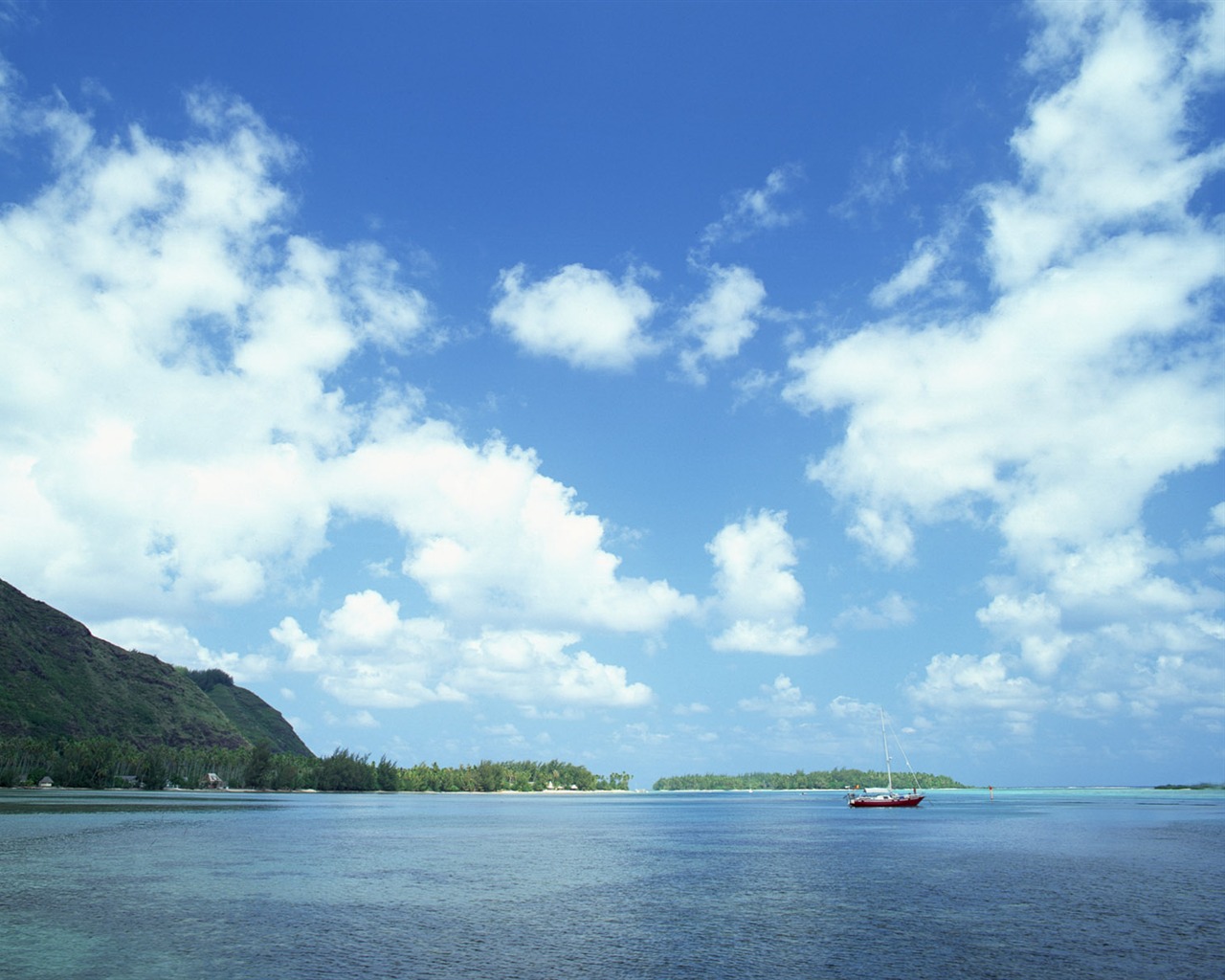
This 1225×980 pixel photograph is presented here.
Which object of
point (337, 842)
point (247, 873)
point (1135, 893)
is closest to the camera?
point (1135, 893)

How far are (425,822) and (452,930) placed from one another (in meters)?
138

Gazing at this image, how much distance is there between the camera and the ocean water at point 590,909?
44812 millimetres

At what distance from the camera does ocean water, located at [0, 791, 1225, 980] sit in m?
44.8

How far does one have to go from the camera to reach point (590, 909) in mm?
63562

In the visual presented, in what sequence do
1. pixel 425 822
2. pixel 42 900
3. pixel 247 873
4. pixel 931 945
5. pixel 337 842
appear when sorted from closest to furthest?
1. pixel 931 945
2. pixel 42 900
3. pixel 247 873
4. pixel 337 842
5. pixel 425 822

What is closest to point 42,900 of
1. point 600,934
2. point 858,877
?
point 600,934

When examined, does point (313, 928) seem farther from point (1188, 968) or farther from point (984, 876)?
point (984, 876)

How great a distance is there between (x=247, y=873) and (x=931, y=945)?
5936 cm

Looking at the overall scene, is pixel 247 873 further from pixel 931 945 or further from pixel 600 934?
pixel 931 945

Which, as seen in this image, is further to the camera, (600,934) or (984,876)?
→ (984,876)

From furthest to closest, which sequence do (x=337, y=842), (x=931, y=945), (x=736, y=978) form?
(x=337, y=842), (x=931, y=945), (x=736, y=978)

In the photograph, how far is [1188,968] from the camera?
44.7m

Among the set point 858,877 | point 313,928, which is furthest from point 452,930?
point 858,877

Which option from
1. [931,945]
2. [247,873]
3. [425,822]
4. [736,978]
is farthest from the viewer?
[425,822]
